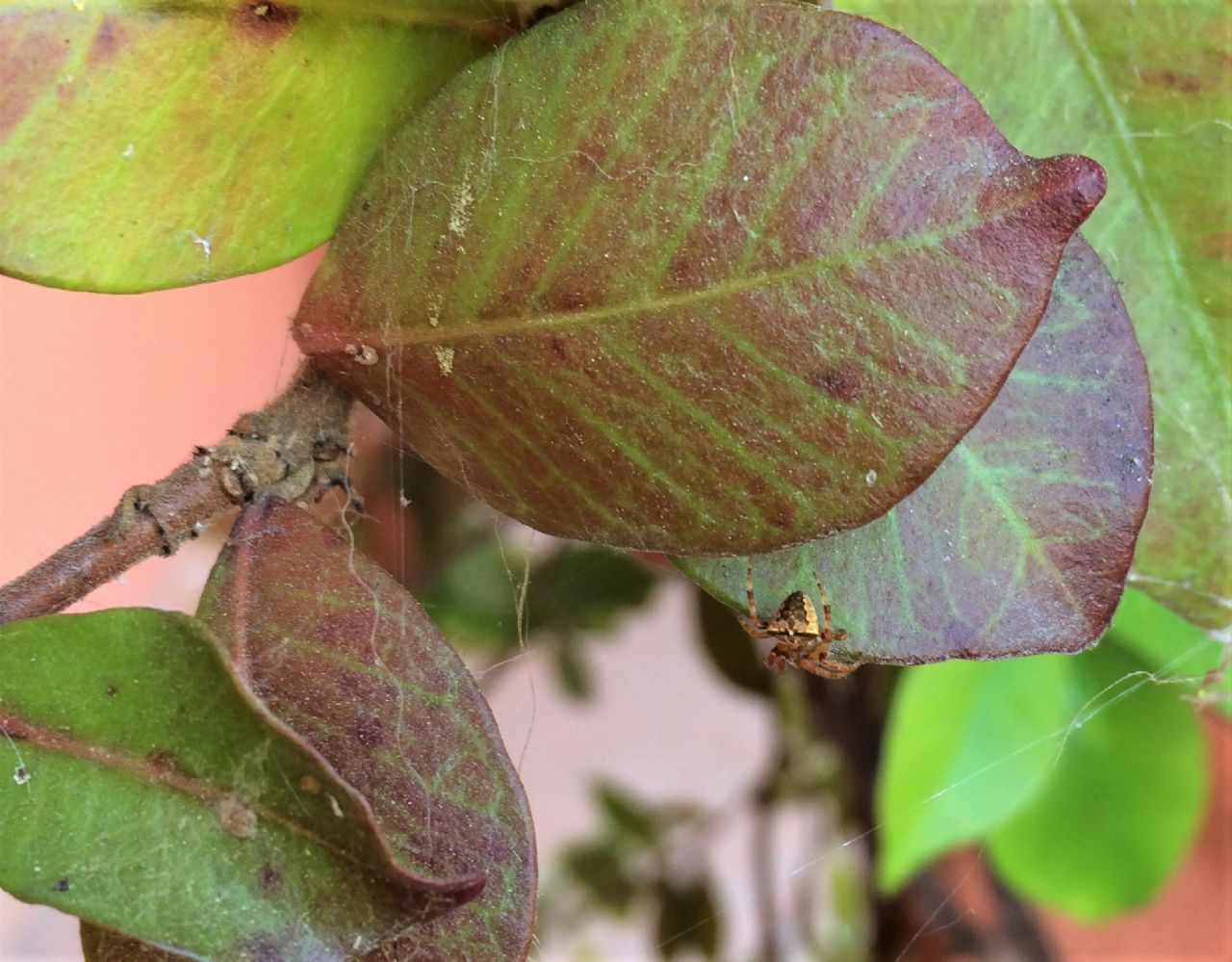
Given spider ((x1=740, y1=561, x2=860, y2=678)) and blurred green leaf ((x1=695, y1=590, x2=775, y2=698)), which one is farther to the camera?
blurred green leaf ((x1=695, y1=590, x2=775, y2=698))

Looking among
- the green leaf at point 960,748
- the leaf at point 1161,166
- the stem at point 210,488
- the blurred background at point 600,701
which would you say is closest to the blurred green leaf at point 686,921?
the blurred background at point 600,701

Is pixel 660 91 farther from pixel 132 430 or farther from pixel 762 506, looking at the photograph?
pixel 132 430

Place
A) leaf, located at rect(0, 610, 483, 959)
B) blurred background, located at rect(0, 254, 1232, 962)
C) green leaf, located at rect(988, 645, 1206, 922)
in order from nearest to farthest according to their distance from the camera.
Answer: leaf, located at rect(0, 610, 483, 959) < blurred background, located at rect(0, 254, 1232, 962) < green leaf, located at rect(988, 645, 1206, 922)

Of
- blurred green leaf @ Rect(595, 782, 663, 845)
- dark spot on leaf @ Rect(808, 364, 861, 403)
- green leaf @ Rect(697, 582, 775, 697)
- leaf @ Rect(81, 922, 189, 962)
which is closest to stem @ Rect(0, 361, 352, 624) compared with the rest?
leaf @ Rect(81, 922, 189, 962)

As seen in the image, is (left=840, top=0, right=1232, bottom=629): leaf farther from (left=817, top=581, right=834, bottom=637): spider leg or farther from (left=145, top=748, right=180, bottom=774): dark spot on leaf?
(left=145, top=748, right=180, bottom=774): dark spot on leaf

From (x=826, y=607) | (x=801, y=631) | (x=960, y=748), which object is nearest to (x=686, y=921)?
(x=960, y=748)

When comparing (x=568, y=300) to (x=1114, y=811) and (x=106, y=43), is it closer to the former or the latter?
(x=106, y=43)
